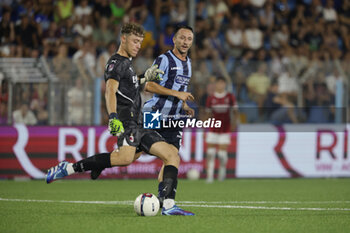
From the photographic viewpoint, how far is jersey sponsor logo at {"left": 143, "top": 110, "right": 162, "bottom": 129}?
27.4ft

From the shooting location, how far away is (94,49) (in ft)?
55.3

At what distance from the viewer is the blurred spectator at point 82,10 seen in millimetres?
18297

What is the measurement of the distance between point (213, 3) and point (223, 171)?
6.14 meters

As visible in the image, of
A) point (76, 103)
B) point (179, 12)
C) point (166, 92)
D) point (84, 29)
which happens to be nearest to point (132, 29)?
point (166, 92)

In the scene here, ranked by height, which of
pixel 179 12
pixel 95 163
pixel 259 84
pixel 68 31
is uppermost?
pixel 179 12

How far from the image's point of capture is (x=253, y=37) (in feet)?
62.5

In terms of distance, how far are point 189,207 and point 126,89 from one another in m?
1.87

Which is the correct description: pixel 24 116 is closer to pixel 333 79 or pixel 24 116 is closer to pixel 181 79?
pixel 333 79

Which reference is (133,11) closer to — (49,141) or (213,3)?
(213,3)

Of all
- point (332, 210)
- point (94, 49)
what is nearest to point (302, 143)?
point (94, 49)

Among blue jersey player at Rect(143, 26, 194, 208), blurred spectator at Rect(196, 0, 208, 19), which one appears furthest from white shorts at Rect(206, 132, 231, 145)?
blue jersey player at Rect(143, 26, 194, 208)

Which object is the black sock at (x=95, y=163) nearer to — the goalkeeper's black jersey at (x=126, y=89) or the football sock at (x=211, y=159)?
the goalkeeper's black jersey at (x=126, y=89)

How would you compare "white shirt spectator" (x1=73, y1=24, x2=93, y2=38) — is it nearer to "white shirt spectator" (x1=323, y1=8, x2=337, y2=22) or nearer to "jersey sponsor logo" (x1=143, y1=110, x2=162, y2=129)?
"white shirt spectator" (x1=323, y1=8, x2=337, y2=22)

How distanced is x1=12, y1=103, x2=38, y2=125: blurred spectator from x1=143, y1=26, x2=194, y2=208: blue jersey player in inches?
269
